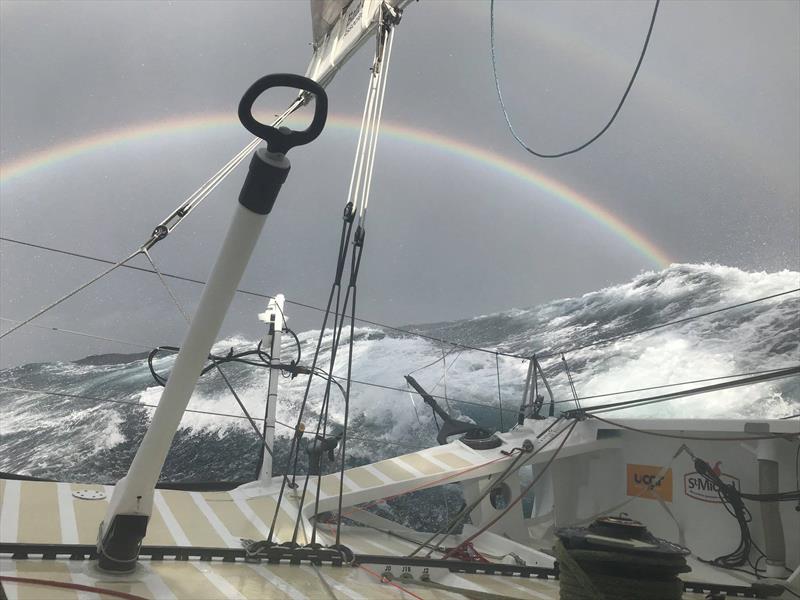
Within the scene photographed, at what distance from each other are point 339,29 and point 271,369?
4065 mm

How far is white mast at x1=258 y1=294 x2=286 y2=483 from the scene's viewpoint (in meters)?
4.95

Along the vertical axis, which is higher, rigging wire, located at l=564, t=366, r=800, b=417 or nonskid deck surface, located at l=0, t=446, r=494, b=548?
rigging wire, located at l=564, t=366, r=800, b=417

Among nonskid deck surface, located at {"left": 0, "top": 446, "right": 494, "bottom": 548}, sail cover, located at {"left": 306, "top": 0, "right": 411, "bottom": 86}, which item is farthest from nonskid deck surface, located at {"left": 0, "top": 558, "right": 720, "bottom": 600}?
sail cover, located at {"left": 306, "top": 0, "right": 411, "bottom": 86}

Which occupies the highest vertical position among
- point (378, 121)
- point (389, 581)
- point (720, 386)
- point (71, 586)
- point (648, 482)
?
point (378, 121)

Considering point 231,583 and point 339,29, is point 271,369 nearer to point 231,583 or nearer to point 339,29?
point 231,583

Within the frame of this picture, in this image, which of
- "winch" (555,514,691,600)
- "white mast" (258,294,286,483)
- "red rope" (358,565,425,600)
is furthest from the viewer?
"white mast" (258,294,286,483)

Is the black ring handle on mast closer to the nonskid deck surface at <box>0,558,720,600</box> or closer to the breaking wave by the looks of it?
the nonskid deck surface at <box>0,558,720,600</box>

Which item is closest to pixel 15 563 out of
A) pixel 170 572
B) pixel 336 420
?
pixel 170 572

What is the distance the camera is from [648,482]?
5609mm

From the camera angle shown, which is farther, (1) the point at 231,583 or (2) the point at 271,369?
(2) the point at 271,369

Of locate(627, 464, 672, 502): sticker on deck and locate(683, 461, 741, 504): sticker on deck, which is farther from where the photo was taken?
locate(627, 464, 672, 502): sticker on deck

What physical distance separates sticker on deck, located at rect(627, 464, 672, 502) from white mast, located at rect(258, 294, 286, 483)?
Answer: 10.5 feet

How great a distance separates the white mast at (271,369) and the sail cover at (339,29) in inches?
102

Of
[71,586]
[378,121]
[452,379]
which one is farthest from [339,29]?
[452,379]
